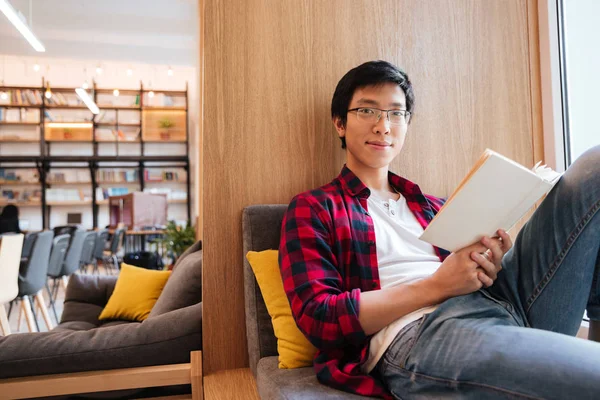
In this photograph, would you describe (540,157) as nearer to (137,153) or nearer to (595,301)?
(595,301)

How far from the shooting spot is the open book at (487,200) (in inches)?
32.8

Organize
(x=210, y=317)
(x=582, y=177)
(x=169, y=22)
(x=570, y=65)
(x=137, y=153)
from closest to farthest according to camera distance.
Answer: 1. (x=582, y=177)
2. (x=210, y=317)
3. (x=570, y=65)
4. (x=169, y=22)
5. (x=137, y=153)

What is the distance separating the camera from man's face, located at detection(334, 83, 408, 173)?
1.33 meters

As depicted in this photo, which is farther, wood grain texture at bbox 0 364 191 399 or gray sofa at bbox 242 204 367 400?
wood grain texture at bbox 0 364 191 399

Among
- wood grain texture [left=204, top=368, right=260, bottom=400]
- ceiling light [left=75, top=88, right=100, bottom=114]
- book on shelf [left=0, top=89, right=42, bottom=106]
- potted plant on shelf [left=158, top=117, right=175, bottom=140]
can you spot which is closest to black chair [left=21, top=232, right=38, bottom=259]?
wood grain texture [left=204, top=368, right=260, bottom=400]

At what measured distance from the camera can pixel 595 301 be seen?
1.01 m

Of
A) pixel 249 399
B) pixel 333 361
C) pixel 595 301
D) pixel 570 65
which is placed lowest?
pixel 249 399

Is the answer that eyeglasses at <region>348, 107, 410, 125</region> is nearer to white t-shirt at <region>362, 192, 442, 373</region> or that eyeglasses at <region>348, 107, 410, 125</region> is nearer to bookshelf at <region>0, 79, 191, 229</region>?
white t-shirt at <region>362, 192, 442, 373</region>

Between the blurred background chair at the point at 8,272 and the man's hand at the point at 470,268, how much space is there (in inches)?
115

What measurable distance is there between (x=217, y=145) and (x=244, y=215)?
265 mm

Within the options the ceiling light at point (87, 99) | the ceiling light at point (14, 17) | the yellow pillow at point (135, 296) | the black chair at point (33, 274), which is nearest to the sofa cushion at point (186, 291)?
the yellow pillow at point (135, 296)

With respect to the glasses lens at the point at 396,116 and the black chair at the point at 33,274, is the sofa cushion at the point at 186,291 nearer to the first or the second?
the glasses lens at the point at 396,116

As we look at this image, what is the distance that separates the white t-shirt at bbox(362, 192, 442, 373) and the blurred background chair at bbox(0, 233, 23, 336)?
267cm

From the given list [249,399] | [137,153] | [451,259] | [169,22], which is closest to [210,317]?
[249,399]
